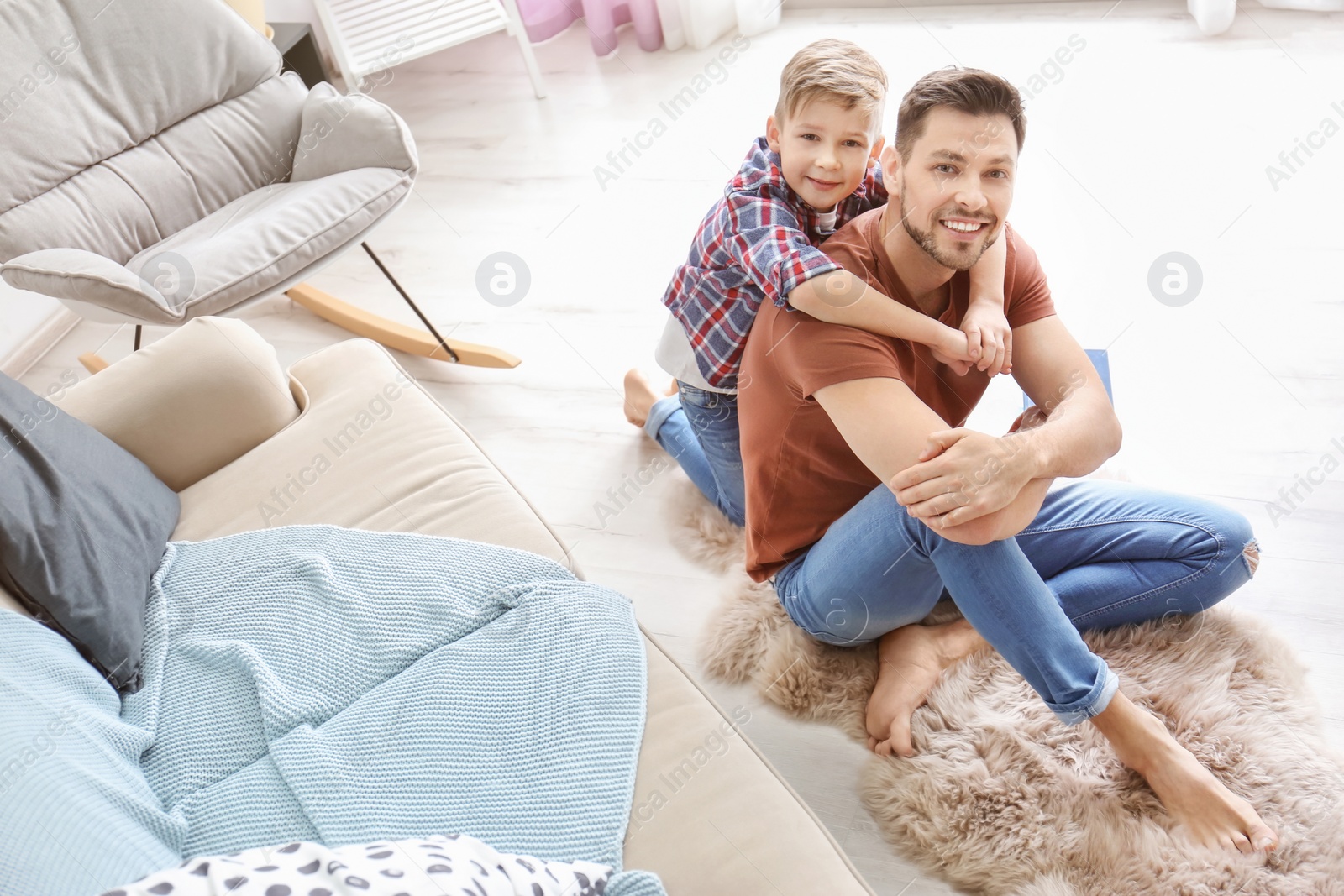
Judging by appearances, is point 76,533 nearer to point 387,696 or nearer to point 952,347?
point 387,696

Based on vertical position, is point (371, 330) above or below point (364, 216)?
below

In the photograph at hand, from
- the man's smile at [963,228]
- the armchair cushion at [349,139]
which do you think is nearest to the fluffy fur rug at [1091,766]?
the man's smile at [963,228]

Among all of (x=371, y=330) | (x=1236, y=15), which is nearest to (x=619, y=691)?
(x=371, y=330)

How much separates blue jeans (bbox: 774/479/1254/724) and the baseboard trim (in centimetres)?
216

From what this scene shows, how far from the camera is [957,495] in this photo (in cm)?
116

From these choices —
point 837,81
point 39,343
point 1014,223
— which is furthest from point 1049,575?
point 39,343

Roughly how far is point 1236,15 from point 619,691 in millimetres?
2774

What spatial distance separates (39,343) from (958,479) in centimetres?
249

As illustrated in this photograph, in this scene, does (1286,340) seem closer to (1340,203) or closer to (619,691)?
(1340,203)

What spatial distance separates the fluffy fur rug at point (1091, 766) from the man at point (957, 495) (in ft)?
0.12

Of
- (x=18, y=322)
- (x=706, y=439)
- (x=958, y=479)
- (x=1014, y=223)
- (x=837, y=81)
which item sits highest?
(x=837, y=81)

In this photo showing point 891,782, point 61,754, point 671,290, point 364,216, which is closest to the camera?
point 61,754

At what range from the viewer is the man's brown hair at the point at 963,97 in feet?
3.99

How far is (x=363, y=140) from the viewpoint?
2.23m
